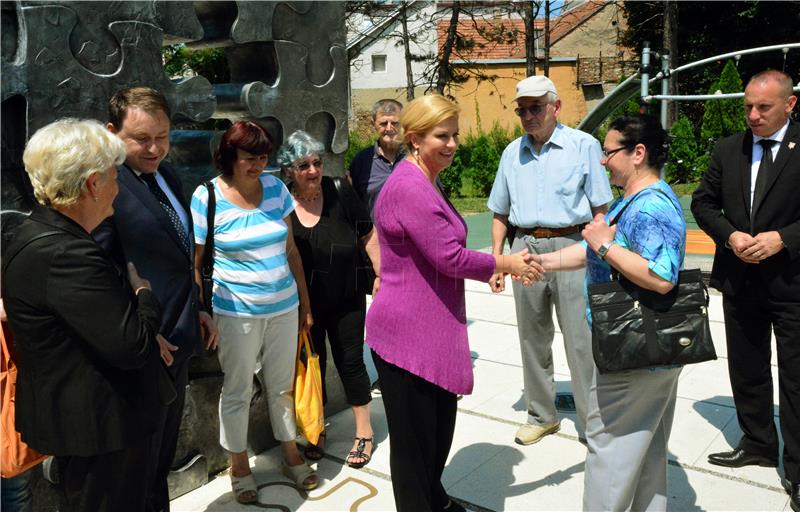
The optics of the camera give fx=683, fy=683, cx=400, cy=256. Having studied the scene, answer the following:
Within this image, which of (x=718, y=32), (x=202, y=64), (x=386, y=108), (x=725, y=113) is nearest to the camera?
(x=386, y=108)

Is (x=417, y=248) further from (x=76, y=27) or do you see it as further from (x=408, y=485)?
(x=76, y=27)

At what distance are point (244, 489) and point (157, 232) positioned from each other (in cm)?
148

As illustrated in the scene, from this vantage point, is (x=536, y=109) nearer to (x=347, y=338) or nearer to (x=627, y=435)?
(x=347, y=338)

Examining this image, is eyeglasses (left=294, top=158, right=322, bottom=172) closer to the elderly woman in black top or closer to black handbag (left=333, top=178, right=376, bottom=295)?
black handbag (left=333, top=178, right=376, bottom=295)

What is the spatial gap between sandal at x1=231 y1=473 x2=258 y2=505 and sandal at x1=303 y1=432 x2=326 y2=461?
1.56 ft

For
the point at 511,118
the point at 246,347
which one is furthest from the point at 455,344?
the point at 511,118

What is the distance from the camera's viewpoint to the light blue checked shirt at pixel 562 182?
3707mm

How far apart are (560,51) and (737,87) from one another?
1598 centimetres

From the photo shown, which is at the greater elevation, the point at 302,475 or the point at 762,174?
the point at 762,174

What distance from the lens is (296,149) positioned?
141 inches

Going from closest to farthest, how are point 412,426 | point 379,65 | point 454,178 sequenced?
1. point 412,426
2. point 454,178
3. point 379,65

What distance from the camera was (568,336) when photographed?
3.80m

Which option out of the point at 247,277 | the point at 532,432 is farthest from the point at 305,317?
the point at 532,432

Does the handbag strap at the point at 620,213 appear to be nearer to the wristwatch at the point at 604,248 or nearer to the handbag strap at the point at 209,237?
the wristwatch at the point at 604,248
